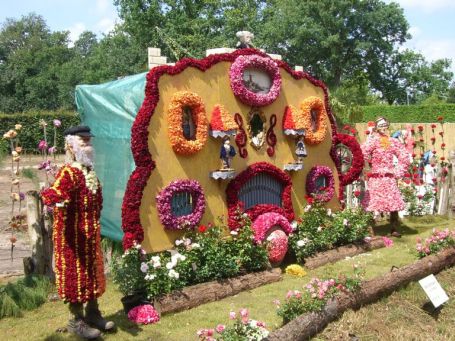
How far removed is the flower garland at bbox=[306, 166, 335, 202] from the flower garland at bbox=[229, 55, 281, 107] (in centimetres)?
184

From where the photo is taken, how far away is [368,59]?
39281mm

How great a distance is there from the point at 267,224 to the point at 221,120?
6.20 feet

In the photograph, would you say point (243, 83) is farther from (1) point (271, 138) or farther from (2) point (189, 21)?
(2) point (189, 21)

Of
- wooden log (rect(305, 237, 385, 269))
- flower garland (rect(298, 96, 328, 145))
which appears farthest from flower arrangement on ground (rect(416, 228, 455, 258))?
flower garland (rect(298, 96, 328, 145))

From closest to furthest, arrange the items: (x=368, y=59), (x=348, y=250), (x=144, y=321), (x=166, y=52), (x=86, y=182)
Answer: (x=86, y=182)
(x=144, y=321)
(x=348, y=250)
(x=166, y=52)
(x=368, y=59)

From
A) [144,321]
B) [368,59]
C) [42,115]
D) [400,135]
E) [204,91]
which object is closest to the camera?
[144,321]

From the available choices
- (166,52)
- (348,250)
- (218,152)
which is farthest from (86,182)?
(166,52)

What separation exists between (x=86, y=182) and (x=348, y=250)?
5.76 metres

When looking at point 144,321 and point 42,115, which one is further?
point 42,115

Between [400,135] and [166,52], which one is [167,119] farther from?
[166,52]

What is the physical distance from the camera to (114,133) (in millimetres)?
8602

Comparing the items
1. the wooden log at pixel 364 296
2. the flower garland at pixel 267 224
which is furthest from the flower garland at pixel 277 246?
the wooden log at pixel 364 296

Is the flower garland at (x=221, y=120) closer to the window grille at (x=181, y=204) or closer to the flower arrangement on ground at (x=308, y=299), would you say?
the window grille at (x=181, y=204)

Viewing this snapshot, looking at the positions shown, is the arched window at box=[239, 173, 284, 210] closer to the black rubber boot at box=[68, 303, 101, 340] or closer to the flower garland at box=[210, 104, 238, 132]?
the flower garland at box=[210, 104, 238, 132]
